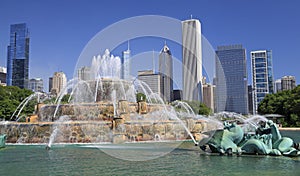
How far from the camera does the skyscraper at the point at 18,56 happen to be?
541ft

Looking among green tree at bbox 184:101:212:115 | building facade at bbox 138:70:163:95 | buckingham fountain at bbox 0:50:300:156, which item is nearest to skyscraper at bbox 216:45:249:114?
green tree at bbox 184:101:212:115

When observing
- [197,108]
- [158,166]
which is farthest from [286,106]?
[158,166]

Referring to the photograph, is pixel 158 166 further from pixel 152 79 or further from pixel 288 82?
pixel 288 82

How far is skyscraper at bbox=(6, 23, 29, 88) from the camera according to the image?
16488 centimetres

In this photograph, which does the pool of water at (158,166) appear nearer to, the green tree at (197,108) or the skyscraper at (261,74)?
the green tree at (197,108)

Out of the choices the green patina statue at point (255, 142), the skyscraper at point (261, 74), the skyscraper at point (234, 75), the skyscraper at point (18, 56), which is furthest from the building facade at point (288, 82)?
the green patina statue at point (255, 142)

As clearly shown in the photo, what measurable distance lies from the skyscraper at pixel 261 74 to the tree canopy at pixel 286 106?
4007 inches

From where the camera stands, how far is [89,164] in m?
11.0

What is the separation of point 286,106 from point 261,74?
127 m

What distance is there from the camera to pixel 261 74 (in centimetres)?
17675

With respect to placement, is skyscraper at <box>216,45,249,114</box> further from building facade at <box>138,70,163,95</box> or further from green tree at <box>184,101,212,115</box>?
building facade at <box>138,70,163,95</box>

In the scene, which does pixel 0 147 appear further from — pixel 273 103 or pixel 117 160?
pixel 273 103

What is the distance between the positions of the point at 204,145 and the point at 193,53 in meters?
28.9

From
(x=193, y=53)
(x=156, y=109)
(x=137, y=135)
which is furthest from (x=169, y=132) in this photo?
(x=193, y=53)
